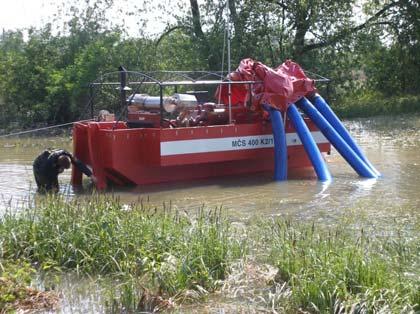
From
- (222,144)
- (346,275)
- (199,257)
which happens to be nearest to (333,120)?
(222,144)

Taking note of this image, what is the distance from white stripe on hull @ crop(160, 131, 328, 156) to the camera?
12818mm

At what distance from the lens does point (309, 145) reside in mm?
13773

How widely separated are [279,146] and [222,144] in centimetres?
113

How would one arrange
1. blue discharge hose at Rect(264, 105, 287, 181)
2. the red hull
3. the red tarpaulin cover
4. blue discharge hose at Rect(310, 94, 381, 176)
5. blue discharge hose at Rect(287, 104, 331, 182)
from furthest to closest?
blue discharge hose at Rect(310, 94, 381, 176), the red tarpaulin cover, blue discharge hose at Rect(264, 105, 287, 181), blue discharge hose at Rect(287, 104, 331, 182), the red hull

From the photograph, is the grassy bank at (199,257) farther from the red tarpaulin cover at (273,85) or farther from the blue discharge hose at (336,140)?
the red tarpaulin cover at (273,85)

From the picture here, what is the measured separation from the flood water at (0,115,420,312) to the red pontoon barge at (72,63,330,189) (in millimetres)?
325

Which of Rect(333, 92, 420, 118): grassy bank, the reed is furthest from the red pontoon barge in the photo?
Rect(333, 92, 420, 118): grassy bank

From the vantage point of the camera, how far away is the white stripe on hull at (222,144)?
12.8 metres

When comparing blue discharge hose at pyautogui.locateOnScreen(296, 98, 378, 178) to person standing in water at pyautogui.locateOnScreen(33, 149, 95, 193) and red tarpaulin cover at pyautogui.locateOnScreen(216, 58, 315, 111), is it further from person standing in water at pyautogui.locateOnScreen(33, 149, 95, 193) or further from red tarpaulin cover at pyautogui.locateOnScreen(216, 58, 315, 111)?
person standing in water at pyautogui.locateOnScreen(33, 149, 95, 193)

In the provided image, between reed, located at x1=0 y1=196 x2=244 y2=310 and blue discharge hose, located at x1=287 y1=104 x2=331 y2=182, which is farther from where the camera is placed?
blue discharge hose, located at x1=287 y1=104 x2=331 y2=182

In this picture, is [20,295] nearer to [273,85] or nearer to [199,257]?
[199,257]

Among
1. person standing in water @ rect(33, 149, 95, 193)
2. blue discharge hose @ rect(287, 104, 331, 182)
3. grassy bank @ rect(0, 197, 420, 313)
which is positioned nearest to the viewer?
grassy bank @ rect(0, 197, 420, 313)

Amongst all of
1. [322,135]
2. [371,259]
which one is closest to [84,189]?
[322,135]

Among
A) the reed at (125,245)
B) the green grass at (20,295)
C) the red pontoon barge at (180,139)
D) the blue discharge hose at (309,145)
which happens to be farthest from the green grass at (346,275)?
the blue discharge hose at (309,145)
